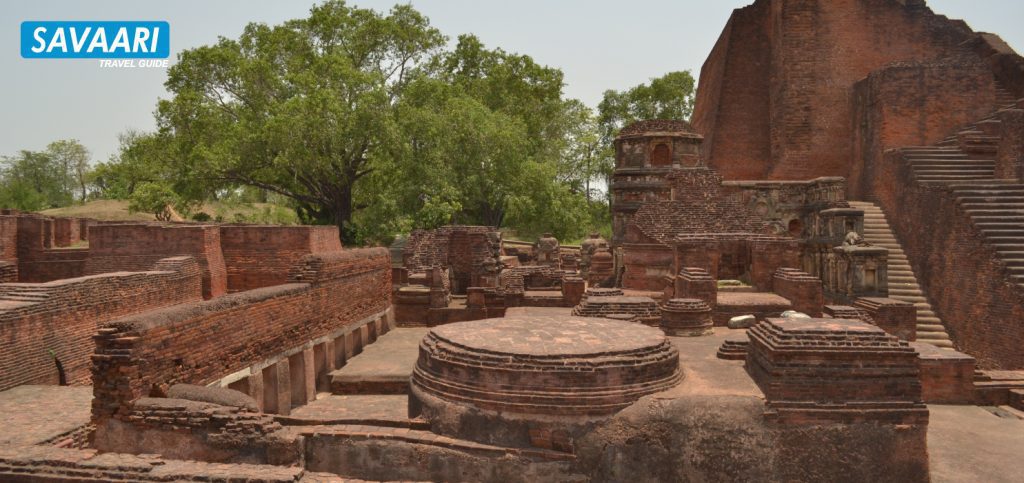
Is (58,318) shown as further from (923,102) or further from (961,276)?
(923,102)

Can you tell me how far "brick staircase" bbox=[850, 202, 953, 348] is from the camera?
39.9 ft

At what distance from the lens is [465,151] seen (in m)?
23.7

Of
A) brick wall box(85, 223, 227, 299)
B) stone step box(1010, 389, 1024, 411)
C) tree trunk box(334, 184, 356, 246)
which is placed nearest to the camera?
stone step box(1010, 389, 1024, 411)

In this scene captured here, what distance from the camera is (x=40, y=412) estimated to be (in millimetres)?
7262

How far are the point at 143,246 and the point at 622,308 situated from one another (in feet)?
31.6

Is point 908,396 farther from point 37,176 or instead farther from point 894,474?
point 37,176

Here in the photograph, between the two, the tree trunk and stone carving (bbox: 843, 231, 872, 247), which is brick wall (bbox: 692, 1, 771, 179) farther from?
the tree trunk

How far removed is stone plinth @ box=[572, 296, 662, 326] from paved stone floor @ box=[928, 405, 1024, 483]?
3.91 m

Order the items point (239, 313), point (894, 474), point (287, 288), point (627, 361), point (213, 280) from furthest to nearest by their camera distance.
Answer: point (213, 280)
point (287, 288)
point (239, 313)
point (627, 361)
point (894, 474)

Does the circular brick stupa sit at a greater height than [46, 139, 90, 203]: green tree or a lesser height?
lesser

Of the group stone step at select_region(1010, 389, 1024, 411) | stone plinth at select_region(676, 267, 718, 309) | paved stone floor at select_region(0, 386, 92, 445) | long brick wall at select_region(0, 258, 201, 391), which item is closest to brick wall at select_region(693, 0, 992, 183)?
stone plinth at select_region(676, 267, 718, 309)

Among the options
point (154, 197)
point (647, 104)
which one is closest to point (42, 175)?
point (154, 197)

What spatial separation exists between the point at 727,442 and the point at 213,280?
10.8m

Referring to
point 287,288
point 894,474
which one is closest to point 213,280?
point 287,288
